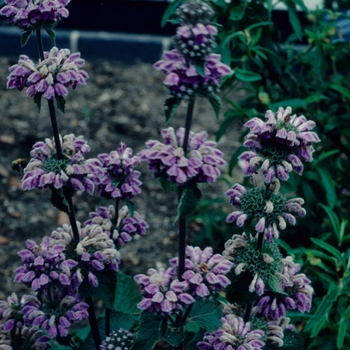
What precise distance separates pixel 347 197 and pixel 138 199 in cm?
149

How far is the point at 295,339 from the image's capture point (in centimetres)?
195

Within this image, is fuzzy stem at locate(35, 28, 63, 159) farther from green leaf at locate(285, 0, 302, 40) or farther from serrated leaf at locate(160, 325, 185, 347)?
green leaf at locate(285, 0, 302, 40)

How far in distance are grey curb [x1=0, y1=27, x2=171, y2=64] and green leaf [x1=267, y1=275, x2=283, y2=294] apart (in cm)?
406

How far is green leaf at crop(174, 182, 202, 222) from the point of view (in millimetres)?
1472

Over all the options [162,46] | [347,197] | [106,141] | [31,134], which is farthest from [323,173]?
[162,46]

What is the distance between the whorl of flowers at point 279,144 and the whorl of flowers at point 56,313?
0.73 meters

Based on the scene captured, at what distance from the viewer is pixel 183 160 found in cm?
142

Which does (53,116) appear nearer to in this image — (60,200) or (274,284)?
(60,200)

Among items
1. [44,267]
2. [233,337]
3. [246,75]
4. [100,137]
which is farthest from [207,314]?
[100,137]

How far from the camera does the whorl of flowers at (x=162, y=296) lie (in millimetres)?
1551

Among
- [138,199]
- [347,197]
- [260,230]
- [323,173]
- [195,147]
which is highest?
[195,147]

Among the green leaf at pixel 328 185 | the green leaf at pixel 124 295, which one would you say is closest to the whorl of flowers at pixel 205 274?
the green leaf at pixel 124 295

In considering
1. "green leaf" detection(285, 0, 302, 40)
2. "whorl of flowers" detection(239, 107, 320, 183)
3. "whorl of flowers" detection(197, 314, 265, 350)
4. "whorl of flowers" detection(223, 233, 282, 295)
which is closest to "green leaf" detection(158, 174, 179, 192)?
"whorl of flowers" detection(239, 107, 320, 183)

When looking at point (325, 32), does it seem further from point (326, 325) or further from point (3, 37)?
point (3, 37)
